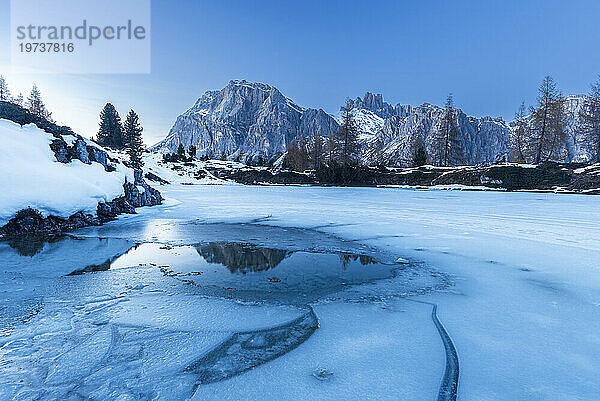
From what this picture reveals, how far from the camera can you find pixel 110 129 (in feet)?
183

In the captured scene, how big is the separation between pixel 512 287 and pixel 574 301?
625mm

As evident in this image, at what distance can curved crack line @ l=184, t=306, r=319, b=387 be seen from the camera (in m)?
2.14

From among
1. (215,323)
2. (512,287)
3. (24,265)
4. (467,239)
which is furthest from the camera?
(467,239)

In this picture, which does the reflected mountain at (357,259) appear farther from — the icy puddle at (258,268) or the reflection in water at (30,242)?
the reflection in water at (30,242)

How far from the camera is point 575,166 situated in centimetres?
2402

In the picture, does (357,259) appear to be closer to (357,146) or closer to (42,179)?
(42,179)

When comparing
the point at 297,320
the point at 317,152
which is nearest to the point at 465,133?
the point at 317,152

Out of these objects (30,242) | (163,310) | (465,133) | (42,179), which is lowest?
(30,242)

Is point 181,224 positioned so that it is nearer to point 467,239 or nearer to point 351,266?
point 351,266

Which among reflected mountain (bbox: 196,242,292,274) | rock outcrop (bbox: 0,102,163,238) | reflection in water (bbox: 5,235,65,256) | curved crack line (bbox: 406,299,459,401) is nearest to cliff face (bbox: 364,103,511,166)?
rock outcrop (bbox: 0,102,163,238)

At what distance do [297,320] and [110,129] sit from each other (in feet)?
221

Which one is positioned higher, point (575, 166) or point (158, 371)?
point (575, 166)

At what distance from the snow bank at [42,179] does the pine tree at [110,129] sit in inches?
2008

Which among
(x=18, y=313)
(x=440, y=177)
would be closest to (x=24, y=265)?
(x=18, y=313)
